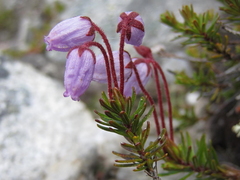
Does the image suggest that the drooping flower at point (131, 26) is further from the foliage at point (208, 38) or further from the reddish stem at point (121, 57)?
the foliage at point (208, 38)

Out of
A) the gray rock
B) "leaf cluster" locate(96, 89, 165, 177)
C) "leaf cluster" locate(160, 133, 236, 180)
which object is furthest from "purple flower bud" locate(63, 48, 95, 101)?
the gray rock

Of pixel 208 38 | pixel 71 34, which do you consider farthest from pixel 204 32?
pixel 71 34

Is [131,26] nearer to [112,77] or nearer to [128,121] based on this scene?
[112,77]

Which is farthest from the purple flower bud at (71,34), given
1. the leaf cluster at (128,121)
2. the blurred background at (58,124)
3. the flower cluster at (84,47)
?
the blurred background at (58,124)

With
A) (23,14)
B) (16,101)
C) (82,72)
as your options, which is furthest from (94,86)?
(23,14)

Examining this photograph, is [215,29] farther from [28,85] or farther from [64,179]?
[28,85]

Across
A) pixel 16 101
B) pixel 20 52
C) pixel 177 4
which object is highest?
pixel 20 52
